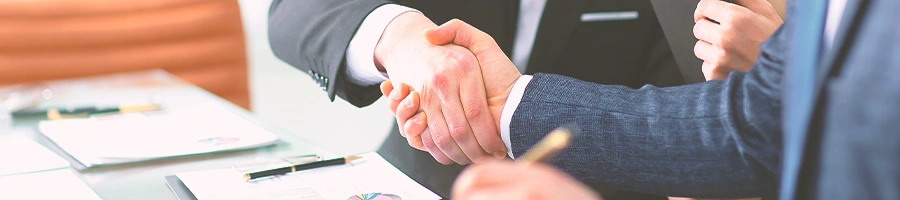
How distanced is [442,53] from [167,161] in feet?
1.20

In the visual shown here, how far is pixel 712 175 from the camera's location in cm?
88

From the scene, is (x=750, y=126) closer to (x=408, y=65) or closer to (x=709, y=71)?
(x=709, y=71)

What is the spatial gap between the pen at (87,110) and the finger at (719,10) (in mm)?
874

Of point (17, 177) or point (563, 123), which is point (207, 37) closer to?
point (17, 177)

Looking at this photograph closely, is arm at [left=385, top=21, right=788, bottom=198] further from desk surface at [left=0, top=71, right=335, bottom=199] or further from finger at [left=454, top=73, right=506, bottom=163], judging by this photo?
desk surface at [left=0, top=71, right=335, bottom=199]

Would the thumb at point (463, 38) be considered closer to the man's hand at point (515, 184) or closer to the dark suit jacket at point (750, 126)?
the dark suit jacket at point (750, 126)

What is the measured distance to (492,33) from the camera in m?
1.53

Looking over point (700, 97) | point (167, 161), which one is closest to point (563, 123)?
point (700, 97)

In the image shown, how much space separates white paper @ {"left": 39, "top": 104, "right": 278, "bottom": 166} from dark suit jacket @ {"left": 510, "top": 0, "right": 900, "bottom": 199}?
435mm

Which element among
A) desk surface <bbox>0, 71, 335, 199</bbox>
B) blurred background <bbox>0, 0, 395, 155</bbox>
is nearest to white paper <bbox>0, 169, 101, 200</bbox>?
desk surface <bbox>0, 71, 335, 199</bbox>

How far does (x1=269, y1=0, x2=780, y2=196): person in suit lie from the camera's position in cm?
130

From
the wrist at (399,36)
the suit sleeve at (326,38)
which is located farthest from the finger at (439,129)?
the suit sleeve at (326,38)

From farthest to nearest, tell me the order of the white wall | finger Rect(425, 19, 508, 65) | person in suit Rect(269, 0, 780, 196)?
the white wall → person in suit Rect(269, 0, 780, 196) → finger Rect(425, 19, 508, 65)

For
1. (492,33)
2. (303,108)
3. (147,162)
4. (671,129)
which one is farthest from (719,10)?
(303,108)
